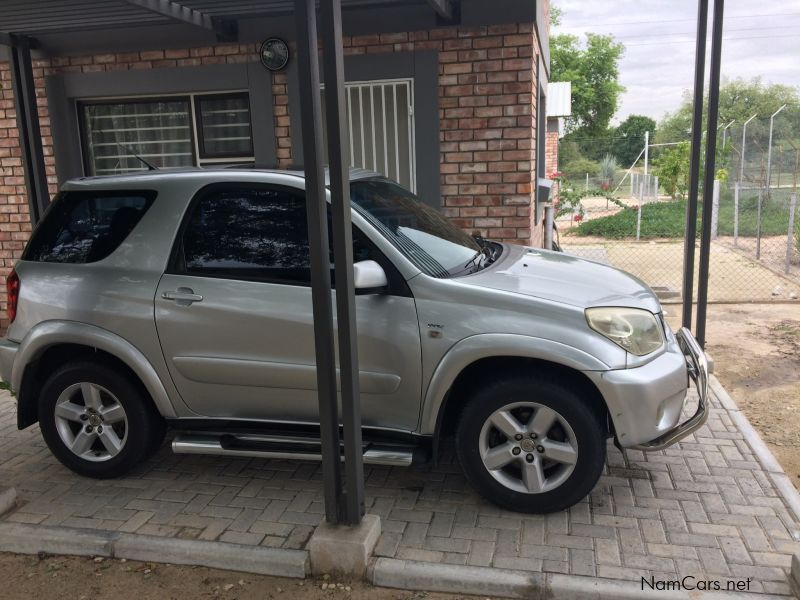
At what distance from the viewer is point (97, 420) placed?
404 cm

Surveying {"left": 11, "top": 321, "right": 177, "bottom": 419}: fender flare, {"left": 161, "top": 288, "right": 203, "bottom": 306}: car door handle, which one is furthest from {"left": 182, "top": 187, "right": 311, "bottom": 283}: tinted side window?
{"left": 11, "top": 321, "right": 177, "bottom": 419}: fender flare

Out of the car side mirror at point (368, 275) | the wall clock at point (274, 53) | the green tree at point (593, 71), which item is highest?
the green tree at point (593, 71)

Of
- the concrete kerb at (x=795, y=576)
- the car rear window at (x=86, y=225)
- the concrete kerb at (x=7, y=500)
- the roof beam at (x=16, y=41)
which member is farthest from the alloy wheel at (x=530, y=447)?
the roof beam at (x=16, y=41)

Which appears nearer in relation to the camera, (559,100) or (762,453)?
(762,453)

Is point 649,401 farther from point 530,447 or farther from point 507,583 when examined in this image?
point 507,583

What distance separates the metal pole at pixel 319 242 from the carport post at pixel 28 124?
4.99m

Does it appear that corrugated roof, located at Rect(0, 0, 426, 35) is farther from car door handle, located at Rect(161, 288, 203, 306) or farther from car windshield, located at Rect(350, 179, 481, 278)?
car door handle, located at Rect(161, 288, 203, 306)

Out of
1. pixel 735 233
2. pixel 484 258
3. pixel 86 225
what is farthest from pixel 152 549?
pixel 735 233

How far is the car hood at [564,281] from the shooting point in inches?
139

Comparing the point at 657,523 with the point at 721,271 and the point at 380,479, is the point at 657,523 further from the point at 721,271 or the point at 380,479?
the point at 721,271

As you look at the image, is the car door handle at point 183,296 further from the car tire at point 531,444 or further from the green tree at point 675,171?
the green tree at point 675,171

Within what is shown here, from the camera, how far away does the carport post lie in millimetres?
6844

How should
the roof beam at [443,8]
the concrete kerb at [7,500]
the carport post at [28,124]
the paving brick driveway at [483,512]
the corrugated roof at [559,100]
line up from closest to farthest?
1. the paving brick driveway at [483,512]
2. the concrete kerb at [7,500]
3. the roof beam at [443,8]
4. the carport post at [28,124]
5. the corrugated roof at [559,100]

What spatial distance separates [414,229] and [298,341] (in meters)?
0.95
